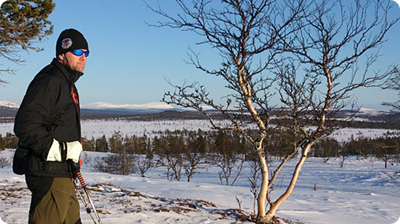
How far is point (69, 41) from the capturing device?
270 centimetres

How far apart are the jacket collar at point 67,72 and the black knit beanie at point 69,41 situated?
120mm

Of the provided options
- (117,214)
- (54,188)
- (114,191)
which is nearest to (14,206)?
(117,214)

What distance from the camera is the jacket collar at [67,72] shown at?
2644mm

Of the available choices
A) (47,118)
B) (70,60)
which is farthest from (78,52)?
(47,118)

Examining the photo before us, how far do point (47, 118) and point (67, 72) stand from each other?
1.54 ft

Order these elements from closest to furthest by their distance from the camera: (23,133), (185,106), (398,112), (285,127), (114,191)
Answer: (23,133) → (185,106) → (285,127) → (114,191) → (398,112)

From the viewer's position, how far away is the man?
2.32 meters

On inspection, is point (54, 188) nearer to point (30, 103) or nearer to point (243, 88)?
point (30, 103)

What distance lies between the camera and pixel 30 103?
2312 millimetres

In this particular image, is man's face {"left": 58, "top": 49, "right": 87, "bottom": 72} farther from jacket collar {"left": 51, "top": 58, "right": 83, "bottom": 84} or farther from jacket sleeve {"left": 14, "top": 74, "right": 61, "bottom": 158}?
jacket sleeve {"left": 14, "top": 74, "right": 61, "bottom": 158}

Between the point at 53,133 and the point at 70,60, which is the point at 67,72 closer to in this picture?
the point at 70,60

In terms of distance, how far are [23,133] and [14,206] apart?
5.85m

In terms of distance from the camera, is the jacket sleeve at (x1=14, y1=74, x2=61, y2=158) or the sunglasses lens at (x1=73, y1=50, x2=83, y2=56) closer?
the jacket sleeve at (x1=14, y1=74, x2=61, y2=158)

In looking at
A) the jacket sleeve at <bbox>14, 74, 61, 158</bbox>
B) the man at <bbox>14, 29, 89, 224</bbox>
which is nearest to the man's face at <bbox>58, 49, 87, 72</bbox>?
the man at <bbox>14, 29, 89, 224</bbox>
